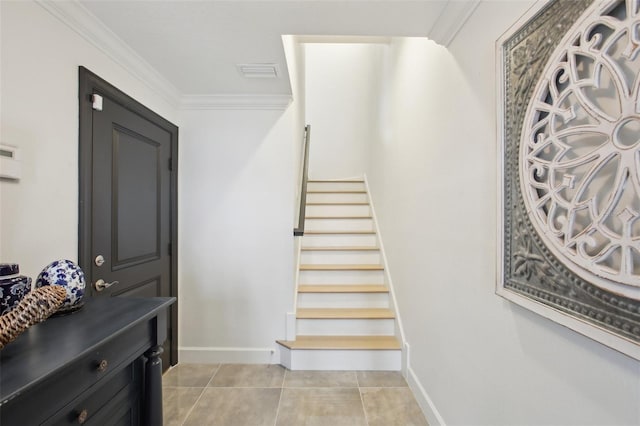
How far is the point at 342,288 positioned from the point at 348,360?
61 centimetres

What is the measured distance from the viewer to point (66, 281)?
94cm

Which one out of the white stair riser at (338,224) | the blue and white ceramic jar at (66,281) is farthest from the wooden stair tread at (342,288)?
the blue and white ceramic jar at (66,281)

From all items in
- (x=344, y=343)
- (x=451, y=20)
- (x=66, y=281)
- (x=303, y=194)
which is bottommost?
(x=344, y=343)

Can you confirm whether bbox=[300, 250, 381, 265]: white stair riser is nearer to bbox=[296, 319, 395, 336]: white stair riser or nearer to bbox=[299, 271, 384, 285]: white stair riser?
bbox=[299, 271, 384, 285]: white stair riser

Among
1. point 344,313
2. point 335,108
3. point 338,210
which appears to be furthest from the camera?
point 335,108

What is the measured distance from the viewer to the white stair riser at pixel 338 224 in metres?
3.39

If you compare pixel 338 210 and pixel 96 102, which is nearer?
pixel 96 102

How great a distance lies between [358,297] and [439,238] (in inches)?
48.4

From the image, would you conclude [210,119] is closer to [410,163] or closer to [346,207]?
[410,163]

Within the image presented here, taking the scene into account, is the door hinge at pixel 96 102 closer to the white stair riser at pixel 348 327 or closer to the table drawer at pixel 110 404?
the table drawer at pixel 110 404

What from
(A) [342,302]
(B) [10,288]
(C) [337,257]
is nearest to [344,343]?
(A) [342,302]

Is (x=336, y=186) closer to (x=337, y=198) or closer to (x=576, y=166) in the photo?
(x=337, y=198)

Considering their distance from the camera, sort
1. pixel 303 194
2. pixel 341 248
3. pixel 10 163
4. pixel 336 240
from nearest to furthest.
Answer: pixel 10 163, pixel 303 194, pixel 341 248, pixel 336 240

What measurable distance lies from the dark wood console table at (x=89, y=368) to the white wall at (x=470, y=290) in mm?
1267
